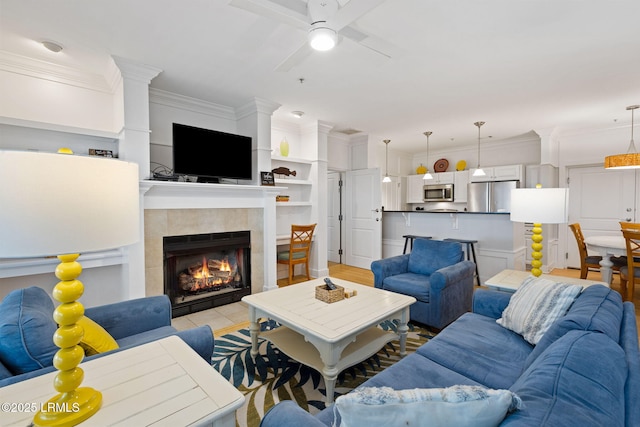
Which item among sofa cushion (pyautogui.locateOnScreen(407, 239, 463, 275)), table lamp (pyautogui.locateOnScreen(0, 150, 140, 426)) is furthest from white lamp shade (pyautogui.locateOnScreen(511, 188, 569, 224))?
table lamp (pyautogui.locateOnScreen(0, 150, 140, 426))

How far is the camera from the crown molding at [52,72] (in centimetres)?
270

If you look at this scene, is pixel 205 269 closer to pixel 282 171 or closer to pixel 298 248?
pixel 298 248

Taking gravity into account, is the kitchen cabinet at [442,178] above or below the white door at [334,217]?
above

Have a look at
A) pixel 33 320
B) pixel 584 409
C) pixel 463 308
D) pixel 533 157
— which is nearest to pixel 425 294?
pixel 463 308

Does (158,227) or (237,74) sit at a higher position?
(237,74)

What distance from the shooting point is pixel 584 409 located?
703mm

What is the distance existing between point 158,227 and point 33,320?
6.83 ft

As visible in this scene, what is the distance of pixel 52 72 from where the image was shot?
9.50ft

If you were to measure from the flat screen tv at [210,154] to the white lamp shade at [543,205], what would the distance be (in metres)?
3.00

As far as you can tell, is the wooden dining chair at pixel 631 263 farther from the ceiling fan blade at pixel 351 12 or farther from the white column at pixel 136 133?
the white column at pixel 136 133

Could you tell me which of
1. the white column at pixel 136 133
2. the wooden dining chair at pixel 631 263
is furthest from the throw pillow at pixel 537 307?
the white column at pixel 136 133

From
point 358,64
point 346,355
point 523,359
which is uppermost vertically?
point 358,64

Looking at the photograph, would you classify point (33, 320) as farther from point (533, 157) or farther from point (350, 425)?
point (533, 157)

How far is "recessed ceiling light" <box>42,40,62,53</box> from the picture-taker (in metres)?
2.49
